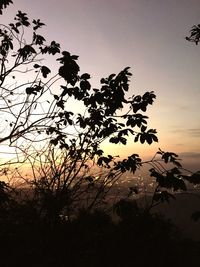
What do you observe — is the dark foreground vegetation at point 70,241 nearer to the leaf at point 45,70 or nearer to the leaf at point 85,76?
the leaf at point 45,70

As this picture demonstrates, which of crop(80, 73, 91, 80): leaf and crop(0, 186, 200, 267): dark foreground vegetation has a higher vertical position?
crop(80, 73, 91, 80): leaf

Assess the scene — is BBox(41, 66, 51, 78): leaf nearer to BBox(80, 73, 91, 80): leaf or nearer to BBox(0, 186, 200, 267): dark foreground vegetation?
BBox(80, 73, 91, 80): leaf

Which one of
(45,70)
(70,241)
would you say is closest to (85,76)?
(45,70)

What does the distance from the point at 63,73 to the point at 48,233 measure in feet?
15.4

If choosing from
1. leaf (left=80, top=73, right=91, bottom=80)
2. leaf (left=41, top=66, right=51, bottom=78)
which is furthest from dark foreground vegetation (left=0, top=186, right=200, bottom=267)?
leaf (left=80, top=73, right=91, bottom=80)

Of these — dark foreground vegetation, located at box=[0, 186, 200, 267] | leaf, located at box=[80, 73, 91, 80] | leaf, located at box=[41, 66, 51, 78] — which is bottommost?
dark foreground vegetation, located at box=[0, 186, 200, 267]

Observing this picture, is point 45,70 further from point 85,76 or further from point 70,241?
point 70,241

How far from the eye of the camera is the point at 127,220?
30.4 feet

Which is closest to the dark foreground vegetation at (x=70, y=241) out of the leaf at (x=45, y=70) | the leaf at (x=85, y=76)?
the leaf at (x=45, y=70)

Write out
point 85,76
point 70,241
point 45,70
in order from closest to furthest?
point 85,76, point 45,70, point 70,241

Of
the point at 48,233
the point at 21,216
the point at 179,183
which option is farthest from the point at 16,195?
the point at 179,183

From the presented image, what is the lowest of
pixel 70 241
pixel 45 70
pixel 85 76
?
pixel 70 241

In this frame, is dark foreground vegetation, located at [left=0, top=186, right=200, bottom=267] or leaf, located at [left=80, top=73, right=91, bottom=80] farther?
dark foreground vegetation, located at [left=0, top=186, right=200, bottom=267]

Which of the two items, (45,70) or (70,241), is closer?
(45,70)
